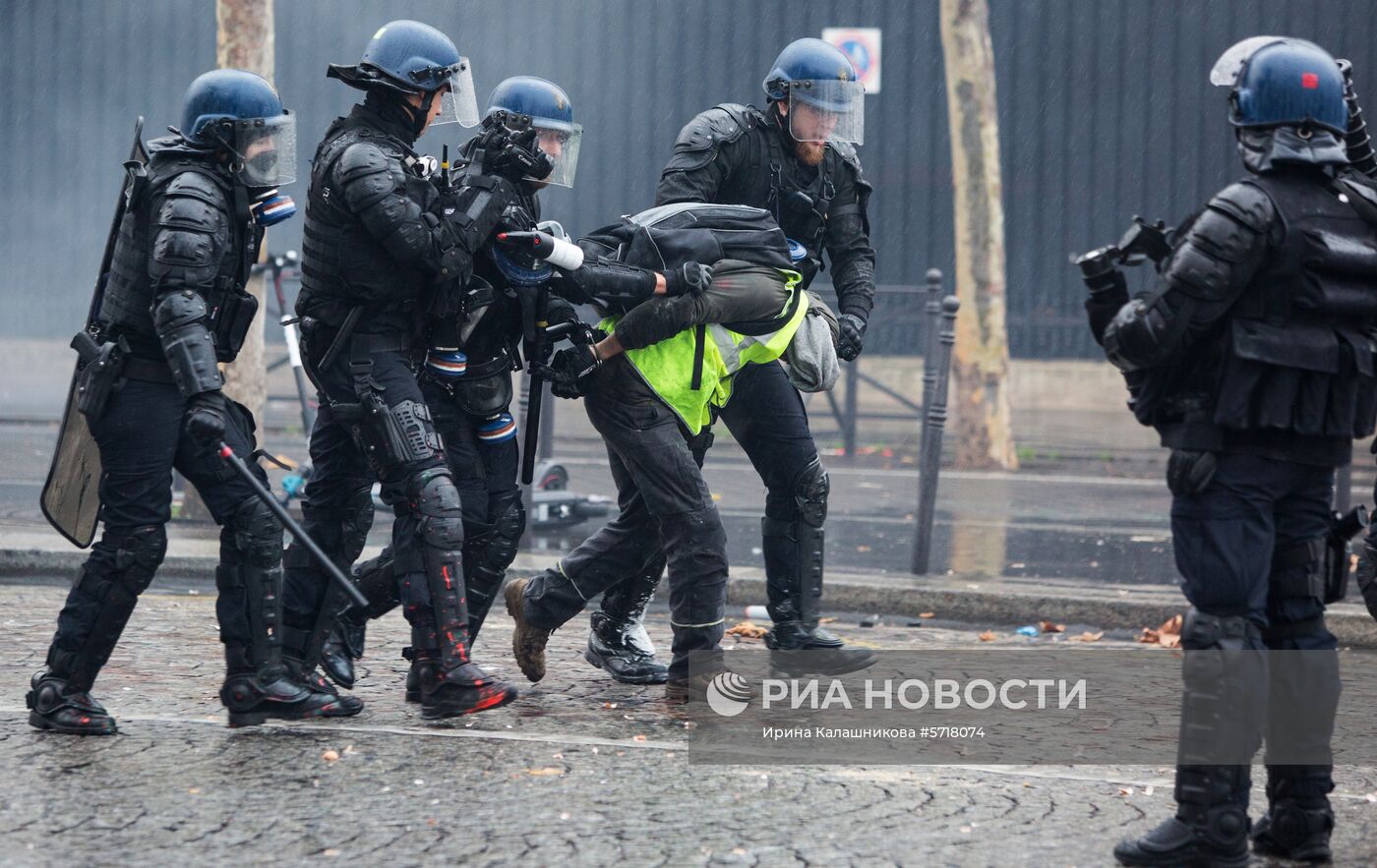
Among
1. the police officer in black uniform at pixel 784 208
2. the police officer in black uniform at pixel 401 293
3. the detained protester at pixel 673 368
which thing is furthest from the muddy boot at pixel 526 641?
the police officer in black uniform at pixel 401 293

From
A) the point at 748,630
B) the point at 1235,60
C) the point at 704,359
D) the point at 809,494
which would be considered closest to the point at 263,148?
the point at 704,359

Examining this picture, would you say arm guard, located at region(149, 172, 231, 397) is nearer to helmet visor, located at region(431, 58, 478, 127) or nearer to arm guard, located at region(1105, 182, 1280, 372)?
helmet visor, located at region(431, 58, 478, 127)

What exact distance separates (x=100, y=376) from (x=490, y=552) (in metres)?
1.26

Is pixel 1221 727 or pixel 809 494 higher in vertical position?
pixel 809 494

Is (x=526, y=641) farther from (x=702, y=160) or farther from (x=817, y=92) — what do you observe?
(x=817, y=92)

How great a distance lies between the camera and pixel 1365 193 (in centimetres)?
365

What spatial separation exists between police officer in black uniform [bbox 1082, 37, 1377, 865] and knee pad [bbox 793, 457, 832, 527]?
1.96 metres

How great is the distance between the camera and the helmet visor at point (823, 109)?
5.62 m

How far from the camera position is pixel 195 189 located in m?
4.51

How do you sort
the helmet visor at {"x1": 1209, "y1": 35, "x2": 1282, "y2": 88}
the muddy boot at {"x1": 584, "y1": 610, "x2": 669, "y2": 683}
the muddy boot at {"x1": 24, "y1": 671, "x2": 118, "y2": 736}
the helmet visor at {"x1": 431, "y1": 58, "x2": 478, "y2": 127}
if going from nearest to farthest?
the helmet visor at {"x1": 1209, "y1": 35, "x2": 1282, "y2": 88} < the muddy boot at {"x1": 24, "y1": 671, "x2": 118, "y2": 736} < the helmet visor at {"x1": 431, "y1": 58, "x2": 478, "y2": 127} < the muddy boot at {"x1": 584, "y1": 610, "x2": 669, "y2": 683}

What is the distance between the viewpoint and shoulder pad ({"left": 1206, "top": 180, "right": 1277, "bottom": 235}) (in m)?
3.49

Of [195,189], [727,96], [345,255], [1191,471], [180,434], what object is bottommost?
[180,434]

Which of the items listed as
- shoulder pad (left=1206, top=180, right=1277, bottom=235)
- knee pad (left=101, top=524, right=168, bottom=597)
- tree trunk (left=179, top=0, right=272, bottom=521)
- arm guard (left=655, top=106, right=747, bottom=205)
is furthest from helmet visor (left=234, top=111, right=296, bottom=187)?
tree trunk (left=179, top=0, right=272, bottom=521)

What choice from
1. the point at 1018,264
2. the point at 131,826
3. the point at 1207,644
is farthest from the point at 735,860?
the point at 1018,264
